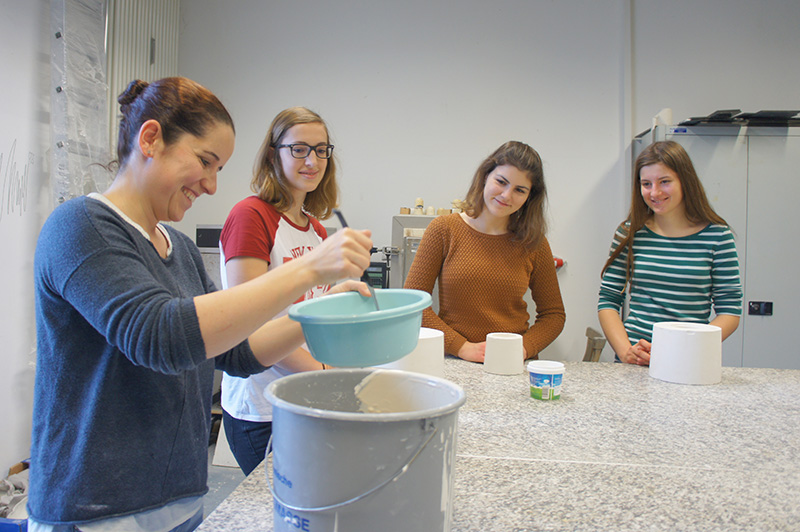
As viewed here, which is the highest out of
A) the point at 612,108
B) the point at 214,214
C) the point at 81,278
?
the point at 612,108

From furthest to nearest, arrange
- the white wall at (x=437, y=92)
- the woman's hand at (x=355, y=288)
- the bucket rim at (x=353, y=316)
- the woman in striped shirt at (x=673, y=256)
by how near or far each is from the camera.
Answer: the white wall at (x=437, y=92), the woman in striped shirt at (x=673, y=256), the woman's hand at (x=355, y=288), the bucket rim at (x=353, y=316)

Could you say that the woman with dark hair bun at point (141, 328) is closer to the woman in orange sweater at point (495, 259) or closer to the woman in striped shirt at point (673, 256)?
the woman in orange sweater at point (495, 259)

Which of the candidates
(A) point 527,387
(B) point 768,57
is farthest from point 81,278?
(B) point 768,57

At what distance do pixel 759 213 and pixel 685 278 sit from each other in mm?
1544

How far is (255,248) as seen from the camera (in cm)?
122

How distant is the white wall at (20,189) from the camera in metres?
2.23

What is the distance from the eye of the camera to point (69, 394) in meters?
0.73

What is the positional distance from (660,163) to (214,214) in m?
2.77

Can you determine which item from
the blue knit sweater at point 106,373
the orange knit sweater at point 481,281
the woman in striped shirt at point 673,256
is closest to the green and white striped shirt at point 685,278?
the woman in striped shirt at point 673,256

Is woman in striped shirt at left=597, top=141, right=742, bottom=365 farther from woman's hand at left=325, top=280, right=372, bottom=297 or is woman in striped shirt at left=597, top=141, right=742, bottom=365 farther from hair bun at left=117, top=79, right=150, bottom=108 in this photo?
hair bun at left=117, top=79, right=150, bottom=108

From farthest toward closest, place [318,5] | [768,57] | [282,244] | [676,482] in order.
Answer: [318,5]
[768,57]
[282,244]
[676,482]

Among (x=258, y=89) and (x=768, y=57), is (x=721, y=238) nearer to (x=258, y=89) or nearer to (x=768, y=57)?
(x=768, y=57)

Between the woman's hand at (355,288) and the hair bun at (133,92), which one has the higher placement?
the hair bun at (133,92)

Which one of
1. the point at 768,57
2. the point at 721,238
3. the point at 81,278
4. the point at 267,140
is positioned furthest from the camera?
the point at 768,57
